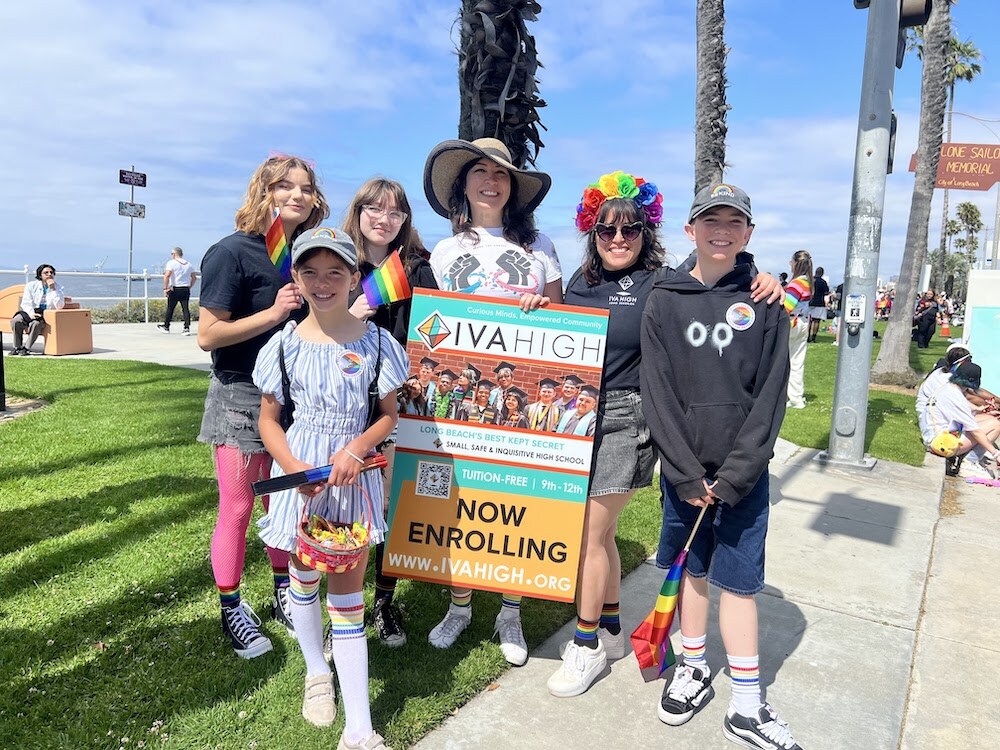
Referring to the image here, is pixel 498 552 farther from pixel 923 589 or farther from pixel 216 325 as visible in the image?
pixel 923 589

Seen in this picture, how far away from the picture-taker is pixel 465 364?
3.09 meters

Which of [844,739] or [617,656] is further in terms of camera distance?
[617,656]

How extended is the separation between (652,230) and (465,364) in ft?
3.23

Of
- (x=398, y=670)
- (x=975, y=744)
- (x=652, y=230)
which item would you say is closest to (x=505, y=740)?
(x=398, y=670)

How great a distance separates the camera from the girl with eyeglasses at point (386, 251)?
3.16 metres

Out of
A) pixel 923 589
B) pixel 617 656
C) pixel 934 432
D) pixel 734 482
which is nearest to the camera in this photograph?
pixel 734 482

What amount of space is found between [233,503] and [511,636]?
53.7 inches

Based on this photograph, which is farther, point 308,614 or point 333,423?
point 308,614

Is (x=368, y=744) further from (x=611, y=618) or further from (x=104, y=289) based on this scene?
(x=104, y=289)

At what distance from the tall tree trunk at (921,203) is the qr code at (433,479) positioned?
12.5 meters

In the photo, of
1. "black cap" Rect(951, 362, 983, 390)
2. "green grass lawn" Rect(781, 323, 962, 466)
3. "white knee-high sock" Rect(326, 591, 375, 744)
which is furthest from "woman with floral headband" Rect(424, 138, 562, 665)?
"black cap" Rect(951, 362, 983, 390)

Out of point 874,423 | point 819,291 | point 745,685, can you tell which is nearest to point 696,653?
point 745,685

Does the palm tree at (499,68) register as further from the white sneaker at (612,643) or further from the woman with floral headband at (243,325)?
the white sneaker at (612,643)

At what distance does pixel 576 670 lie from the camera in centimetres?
300
